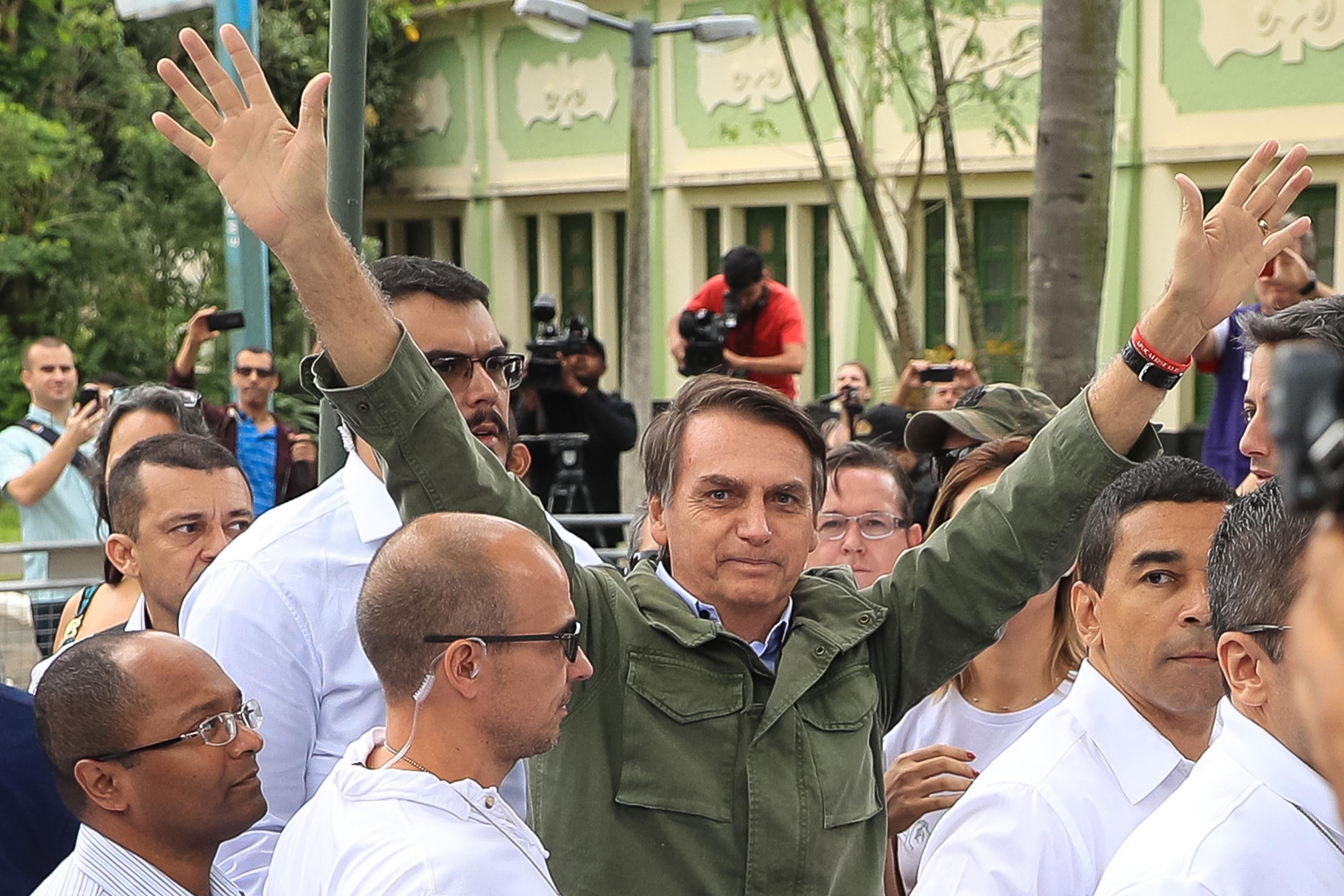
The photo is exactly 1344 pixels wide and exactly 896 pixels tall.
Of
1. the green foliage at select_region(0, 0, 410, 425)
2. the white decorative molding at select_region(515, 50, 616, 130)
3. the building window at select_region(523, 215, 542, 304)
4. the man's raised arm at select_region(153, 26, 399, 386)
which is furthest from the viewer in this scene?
the building window at select_region(523, 215, 542, 304)

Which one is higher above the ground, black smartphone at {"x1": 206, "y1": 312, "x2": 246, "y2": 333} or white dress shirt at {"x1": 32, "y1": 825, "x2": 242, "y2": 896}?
black smartphone at {"x1": 206, "y1": 312, "x2": 246, "y2": 333}

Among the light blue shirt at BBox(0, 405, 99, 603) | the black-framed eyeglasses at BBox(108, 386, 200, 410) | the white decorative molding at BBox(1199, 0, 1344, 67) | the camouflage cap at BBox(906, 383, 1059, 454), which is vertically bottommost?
the light blue shirt at BBox(0, 405, 99, 603)

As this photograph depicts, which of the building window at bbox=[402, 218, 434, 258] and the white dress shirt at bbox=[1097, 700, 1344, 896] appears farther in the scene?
the building window at bbox=[402, 218, 434, 258]

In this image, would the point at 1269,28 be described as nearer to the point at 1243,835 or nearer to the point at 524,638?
the point at 524,638

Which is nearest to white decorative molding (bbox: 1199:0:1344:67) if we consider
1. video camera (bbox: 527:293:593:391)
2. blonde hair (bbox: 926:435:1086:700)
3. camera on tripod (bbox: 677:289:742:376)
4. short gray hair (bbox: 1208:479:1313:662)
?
camera on tripod (bbox: 677:289:742:376)

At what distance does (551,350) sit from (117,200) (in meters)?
11.4

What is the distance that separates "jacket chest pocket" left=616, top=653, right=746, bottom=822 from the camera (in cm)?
270

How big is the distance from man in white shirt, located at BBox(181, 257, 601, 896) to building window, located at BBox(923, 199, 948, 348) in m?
12.6

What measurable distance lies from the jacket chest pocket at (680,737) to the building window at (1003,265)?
487 inches

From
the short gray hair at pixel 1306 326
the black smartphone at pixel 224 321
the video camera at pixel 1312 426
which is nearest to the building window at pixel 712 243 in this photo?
the black smartphone at pixel 224 321

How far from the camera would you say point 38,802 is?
3.31 metres

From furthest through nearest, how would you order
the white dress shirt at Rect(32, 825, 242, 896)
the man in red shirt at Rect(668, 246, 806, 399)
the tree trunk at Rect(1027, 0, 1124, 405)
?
1. the man in red shirt at Rect(668, 246, 806, 399)
2. the tree trunk at Rect(1027, 0, 1124, 405)
3. the white dress shirt at Rect(32, 825, 242, 896)

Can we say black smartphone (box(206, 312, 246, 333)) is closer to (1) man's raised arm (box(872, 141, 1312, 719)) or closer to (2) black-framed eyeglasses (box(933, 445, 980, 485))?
(2) black-framed eyeglasses (box(933, 445, 980, 485))

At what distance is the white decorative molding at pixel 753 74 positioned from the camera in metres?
15.9
